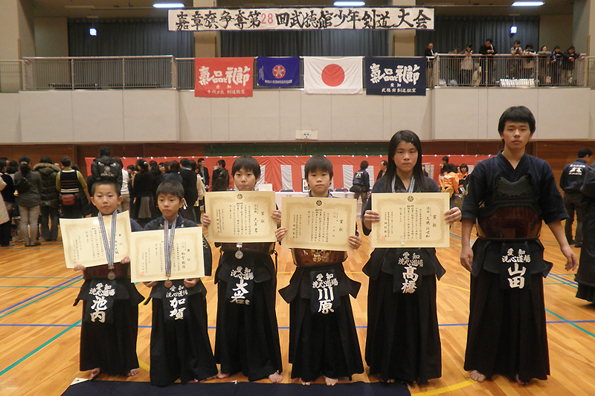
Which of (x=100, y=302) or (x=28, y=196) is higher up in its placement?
(x=28, y=196)

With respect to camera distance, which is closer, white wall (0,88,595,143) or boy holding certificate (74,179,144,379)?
boy holding certificate (74,179,144,379)

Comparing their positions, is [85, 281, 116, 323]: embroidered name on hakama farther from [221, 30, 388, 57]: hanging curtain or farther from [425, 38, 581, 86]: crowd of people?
[221, 30, 388, 57]: hanging curtain

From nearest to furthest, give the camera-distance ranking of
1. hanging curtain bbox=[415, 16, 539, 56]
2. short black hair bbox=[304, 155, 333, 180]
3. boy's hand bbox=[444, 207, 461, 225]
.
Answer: boy's hand bbox=[444, 207, 461, 225], short black hair bbox=[304, 155, 333, 180], hanging curtain bbox=[415, 16, 539, 56]

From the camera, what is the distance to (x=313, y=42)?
16469mm

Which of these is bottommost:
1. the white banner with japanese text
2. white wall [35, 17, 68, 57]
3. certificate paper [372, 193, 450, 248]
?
certificate paper [372, 193, 450, 248]

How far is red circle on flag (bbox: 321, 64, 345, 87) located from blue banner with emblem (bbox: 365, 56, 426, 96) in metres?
0.81

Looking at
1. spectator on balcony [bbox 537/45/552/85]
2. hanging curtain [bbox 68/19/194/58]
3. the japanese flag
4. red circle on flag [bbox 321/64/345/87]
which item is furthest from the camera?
hanging curtain [bbox 68/19/194/58]

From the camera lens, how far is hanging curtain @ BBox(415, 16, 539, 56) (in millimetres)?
16422

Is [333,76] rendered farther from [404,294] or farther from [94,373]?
[94,373]

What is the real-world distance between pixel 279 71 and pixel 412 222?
11.3 meters

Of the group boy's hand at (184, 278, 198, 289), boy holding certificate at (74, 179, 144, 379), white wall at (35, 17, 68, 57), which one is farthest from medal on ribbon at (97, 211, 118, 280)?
white wall at (35, 17, 68, 57)

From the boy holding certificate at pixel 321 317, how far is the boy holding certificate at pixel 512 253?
2.87 ft

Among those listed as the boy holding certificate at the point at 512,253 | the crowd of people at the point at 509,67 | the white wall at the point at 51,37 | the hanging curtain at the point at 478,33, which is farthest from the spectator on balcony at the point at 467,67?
the white wall at the point at 51,37

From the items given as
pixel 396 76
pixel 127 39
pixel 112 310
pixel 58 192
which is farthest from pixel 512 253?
pixel 127 39
